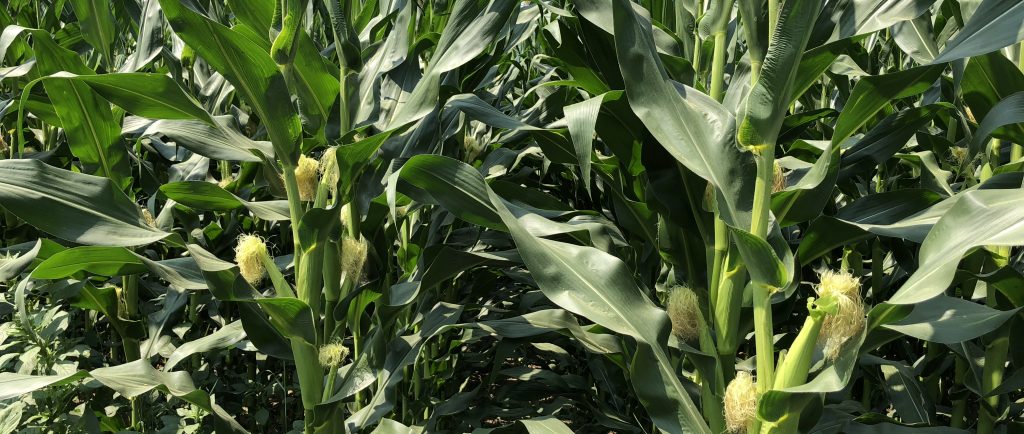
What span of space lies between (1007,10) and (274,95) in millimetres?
1459

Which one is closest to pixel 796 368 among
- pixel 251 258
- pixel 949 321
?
pixel 949 321

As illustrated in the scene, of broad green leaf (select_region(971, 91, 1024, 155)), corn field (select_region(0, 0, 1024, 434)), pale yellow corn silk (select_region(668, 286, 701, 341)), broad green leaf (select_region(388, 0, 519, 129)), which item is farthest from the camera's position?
broad green leaf (select_region(388, 0, 519, 129))

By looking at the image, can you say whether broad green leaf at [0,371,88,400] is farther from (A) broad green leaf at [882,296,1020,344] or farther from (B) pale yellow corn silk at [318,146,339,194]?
(A) broad green leaf at [882,296,1020,344]

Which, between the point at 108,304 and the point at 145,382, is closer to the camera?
the point at 145,382

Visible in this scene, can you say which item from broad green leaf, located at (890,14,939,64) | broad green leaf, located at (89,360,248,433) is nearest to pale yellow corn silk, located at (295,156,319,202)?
broad green leaf, located at (89,360,248,433)

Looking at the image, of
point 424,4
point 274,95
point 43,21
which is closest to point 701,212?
point 274,95

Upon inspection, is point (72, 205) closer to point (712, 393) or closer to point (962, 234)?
point (712, 393)

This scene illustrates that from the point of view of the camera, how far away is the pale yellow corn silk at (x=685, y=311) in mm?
1722

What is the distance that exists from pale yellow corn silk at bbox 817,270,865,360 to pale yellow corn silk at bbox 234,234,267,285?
1.25m

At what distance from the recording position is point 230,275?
181 centimetres

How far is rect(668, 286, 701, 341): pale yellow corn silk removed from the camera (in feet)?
5.65

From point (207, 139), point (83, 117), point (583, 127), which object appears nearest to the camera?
point (583, 127)

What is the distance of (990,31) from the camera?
4.25 feet

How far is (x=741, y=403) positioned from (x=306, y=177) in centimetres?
114
